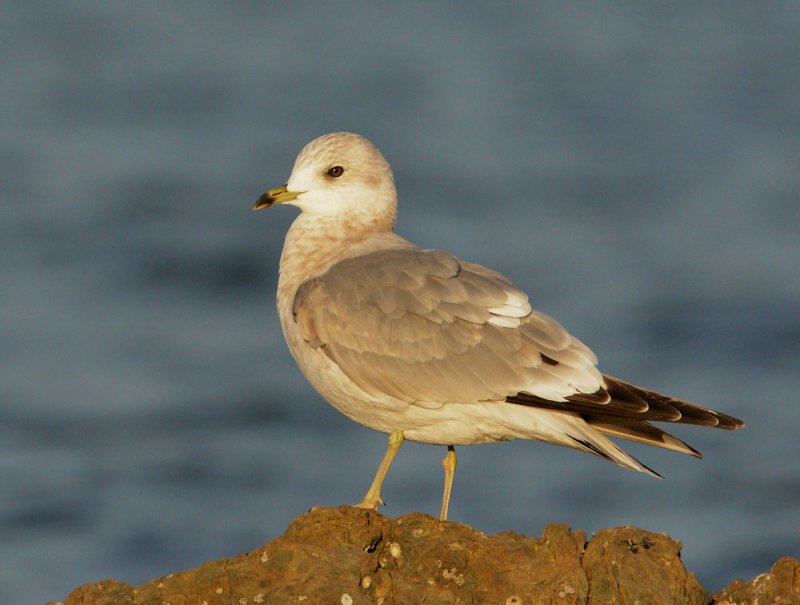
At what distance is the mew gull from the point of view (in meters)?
8.32

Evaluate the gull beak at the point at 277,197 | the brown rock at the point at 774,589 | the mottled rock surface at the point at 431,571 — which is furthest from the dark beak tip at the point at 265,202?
the brown rock at the point at 774,589

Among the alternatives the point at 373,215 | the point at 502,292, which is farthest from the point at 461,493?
the point at 502,292

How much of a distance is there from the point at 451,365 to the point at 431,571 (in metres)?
1.76

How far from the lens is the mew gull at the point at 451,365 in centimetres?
832

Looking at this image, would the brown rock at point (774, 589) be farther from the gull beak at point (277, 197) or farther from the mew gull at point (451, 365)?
the gull beak at point (277, 197)

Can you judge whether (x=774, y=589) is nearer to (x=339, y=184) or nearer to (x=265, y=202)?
(x=339, y=184)

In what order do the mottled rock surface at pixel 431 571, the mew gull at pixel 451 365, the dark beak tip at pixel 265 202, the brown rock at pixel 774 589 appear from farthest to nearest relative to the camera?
the dark beak tip at pixel 265 202
the mew gull at pixel 451 365
the brown rock at pixel 774 589
the mottled rock surface at pixel 431 571

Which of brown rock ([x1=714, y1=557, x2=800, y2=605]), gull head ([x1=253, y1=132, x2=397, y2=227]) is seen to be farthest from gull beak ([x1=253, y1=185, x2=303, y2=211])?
brown rock ([x1=714, y1=557, x2=800, y2=605])

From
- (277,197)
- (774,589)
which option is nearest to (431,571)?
(774,589)

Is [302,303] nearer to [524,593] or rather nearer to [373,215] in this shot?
[373,215]

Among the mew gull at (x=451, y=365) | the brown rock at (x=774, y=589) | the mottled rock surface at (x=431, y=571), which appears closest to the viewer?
the mottled rock surface at (x=431, y=571)

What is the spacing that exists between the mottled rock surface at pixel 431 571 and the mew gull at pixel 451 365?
0.99m

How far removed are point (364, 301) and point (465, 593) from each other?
232 cm

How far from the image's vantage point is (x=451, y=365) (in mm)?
8680
